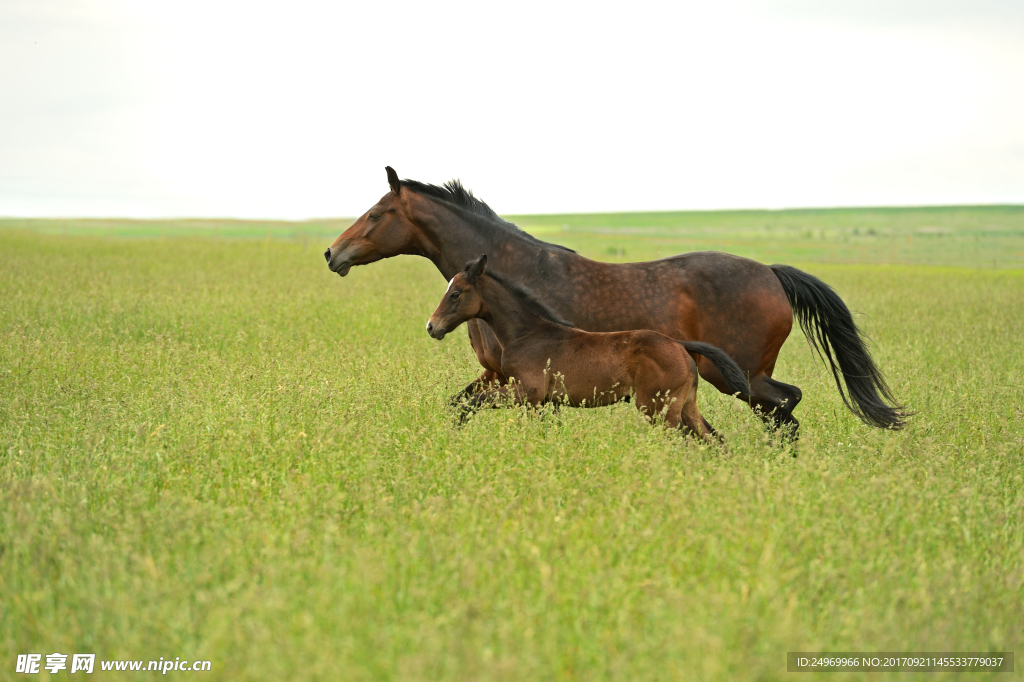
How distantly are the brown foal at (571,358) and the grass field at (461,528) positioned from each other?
→ 264 millimetres

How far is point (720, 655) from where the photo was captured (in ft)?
9.50

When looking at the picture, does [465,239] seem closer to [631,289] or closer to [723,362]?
[631,289]

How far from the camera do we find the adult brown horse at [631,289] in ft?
23.8

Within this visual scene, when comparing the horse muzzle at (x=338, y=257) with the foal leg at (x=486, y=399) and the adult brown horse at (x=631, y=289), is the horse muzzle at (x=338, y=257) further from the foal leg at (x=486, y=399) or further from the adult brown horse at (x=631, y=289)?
the foal leg at (x=486, y=399)

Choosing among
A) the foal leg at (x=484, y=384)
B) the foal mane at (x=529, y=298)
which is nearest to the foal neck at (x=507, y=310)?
the foal mane at (x=529, y=298)

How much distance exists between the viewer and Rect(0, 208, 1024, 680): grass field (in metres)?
3.02

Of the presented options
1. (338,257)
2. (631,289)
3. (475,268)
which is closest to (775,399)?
(631,289)

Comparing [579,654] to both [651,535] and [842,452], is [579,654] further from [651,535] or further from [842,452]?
[842,452]

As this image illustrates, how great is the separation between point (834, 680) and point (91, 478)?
3954mm

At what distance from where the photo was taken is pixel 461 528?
395 centimetres

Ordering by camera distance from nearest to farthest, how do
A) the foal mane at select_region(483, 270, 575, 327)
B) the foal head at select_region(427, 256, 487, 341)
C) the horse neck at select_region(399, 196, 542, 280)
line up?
the foal head at select_region(427, 256, 487, 341) < the foal mane at select_region(483, 270, 575, 327) < the horse neck at select_region(399, 196, 542, 280)

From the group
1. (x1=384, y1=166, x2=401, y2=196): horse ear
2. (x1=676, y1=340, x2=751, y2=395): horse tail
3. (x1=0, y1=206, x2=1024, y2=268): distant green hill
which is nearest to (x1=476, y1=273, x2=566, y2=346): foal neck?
(x1=676, y1=340, x2=751, y2=395): horse tail

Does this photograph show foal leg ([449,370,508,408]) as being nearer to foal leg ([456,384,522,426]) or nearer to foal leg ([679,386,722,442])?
foal leg ([456,384,522,426])

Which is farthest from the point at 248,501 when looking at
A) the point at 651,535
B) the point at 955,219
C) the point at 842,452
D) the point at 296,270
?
the point at 955,219
